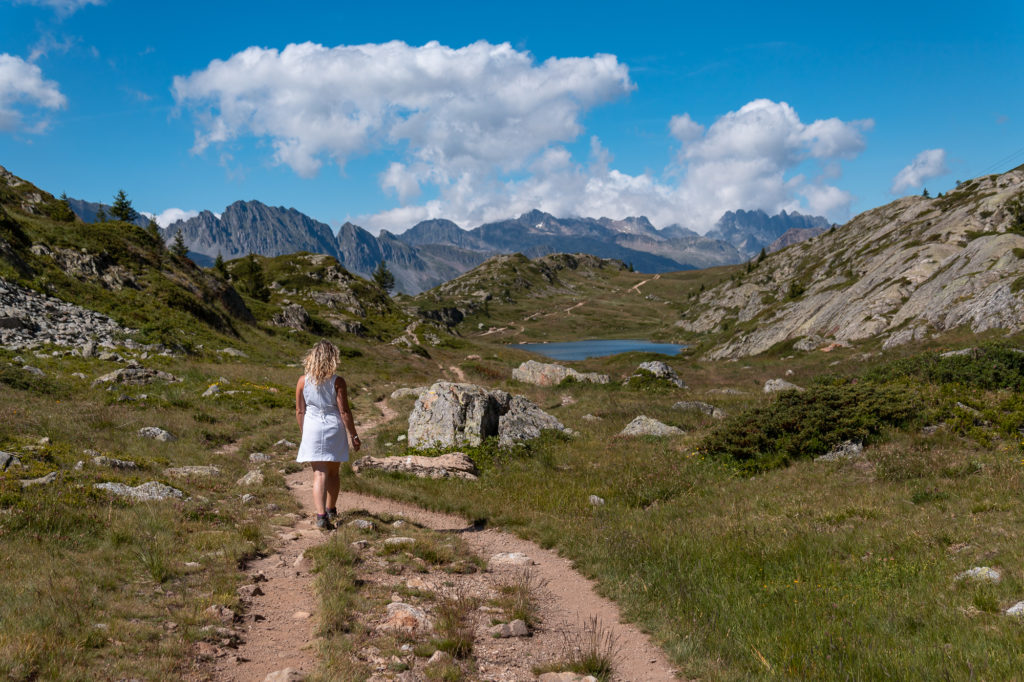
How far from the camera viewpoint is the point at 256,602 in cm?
720

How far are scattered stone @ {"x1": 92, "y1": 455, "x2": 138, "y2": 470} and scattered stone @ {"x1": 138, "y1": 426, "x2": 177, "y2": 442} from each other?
14.8ft

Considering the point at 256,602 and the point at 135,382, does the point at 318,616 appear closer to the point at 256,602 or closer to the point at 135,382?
the point at 256,602

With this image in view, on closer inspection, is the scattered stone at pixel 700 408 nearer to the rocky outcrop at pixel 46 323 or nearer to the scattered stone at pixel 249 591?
the scattered stone at pixel 249 591

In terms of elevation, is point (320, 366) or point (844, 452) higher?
point (320, 366)

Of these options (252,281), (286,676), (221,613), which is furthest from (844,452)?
(252,281)

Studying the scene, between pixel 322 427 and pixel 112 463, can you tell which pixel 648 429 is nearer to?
pixel 322 427

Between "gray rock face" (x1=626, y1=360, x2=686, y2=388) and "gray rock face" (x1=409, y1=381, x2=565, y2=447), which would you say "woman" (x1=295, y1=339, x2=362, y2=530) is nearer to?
"gray rock face" (x1=409, y1=381, x2=565, y2=447)

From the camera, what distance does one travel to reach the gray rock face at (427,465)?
16094 millimetres

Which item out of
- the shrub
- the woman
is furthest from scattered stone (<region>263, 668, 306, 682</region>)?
the shrub

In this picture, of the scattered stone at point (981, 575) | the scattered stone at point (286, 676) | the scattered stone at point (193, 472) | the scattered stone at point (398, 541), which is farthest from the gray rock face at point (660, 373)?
the scattered stone at point (286, 676)

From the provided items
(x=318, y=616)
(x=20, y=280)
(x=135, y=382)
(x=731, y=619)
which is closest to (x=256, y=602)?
(x=318, y=616)

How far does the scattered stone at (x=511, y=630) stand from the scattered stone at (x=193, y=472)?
31.8 ft

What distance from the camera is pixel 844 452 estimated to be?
14734mm

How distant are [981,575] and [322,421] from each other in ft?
36.8
